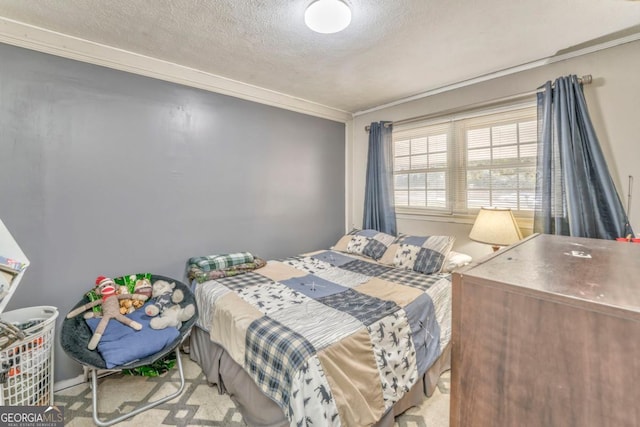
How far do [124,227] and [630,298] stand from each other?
2.62 m

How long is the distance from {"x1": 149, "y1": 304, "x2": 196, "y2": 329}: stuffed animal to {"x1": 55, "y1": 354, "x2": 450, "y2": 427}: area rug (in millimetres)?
474

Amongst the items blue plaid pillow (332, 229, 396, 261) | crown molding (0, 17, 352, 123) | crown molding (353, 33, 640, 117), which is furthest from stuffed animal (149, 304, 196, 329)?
crown molding (353, 33, 640, 117)

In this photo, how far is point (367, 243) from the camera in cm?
296

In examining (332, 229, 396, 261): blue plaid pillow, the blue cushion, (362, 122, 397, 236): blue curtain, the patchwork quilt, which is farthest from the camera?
(362, 122, 397, 236): blue curtain

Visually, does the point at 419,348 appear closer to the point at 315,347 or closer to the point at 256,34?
the point at 315,347

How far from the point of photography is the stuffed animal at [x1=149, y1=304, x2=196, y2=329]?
1.76 meters

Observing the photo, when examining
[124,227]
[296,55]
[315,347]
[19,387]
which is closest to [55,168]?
[124,227]

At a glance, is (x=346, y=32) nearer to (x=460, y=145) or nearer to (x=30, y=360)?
(x=460, y=145)

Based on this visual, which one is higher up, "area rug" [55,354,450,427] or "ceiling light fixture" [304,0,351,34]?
"ceiling light fixture" [304,0,351,34]

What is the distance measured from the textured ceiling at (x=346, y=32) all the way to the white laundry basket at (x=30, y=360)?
1789 millimetres

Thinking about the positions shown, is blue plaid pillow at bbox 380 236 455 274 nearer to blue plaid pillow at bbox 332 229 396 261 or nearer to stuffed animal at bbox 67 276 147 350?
blue plaid pillow at bbox 332 229 396 261

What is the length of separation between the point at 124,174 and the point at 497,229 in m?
2.92

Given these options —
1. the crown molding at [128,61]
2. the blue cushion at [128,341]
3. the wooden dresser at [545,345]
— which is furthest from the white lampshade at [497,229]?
the blue cushion at [128,341]

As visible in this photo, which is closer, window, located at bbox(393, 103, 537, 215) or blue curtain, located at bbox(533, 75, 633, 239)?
blue curtain, located at bbox(533, 75, 633, 239)
